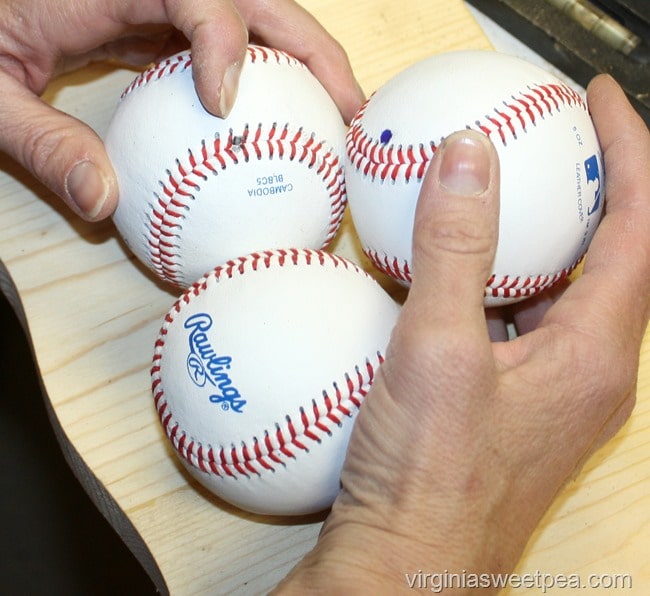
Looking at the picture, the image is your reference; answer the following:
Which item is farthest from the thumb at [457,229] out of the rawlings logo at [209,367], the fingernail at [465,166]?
the rawlings logo at [209,367]

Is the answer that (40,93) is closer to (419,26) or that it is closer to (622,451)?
(419,26)

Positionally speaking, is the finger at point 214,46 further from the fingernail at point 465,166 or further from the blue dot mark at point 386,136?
the fingernail at point 465,166

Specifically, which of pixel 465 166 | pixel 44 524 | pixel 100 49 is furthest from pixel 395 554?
pixel 44 524

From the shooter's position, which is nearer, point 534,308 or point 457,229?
point 457,229

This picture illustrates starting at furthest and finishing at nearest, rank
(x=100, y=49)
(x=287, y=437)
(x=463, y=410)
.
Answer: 1. (x=100, y=49)
2. (x=287, y=437)
3. (x=463, y=410)

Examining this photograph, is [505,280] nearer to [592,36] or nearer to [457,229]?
[457,229]
